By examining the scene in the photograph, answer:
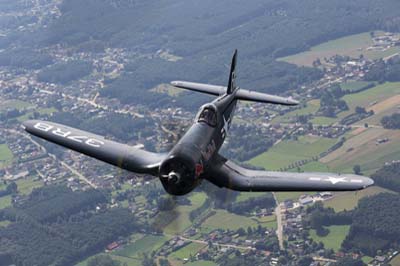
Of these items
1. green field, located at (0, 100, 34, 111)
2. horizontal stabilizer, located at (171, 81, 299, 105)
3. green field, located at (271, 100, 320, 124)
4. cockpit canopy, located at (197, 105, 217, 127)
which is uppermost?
cockpit canopy, located at (197, 105, 217, 127)

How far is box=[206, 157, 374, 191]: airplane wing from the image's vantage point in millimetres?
48438

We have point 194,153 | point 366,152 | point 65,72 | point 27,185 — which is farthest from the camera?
point 65,72

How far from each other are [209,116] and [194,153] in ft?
15.1

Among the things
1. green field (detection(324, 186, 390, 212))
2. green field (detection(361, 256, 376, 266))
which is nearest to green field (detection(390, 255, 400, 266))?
green field (detection(361, 256, 376, 266))

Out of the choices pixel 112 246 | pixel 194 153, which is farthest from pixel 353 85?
pixel 194 153

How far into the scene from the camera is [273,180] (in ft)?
162

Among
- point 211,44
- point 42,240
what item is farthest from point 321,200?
point 211,44

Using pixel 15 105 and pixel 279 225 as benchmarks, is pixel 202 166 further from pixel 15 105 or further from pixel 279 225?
pixel 15 105

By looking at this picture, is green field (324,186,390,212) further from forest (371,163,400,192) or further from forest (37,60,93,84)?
forest (37,60,93,84)

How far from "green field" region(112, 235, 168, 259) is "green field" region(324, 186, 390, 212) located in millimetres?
19880

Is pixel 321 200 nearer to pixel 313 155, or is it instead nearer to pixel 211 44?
pixel 313 155

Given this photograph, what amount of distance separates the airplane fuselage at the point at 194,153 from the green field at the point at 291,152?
63.5 metres

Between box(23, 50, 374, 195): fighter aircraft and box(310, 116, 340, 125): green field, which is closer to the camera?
box(23, 50, 374, 195): fighter aircraft

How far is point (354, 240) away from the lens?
9250 centimetres
